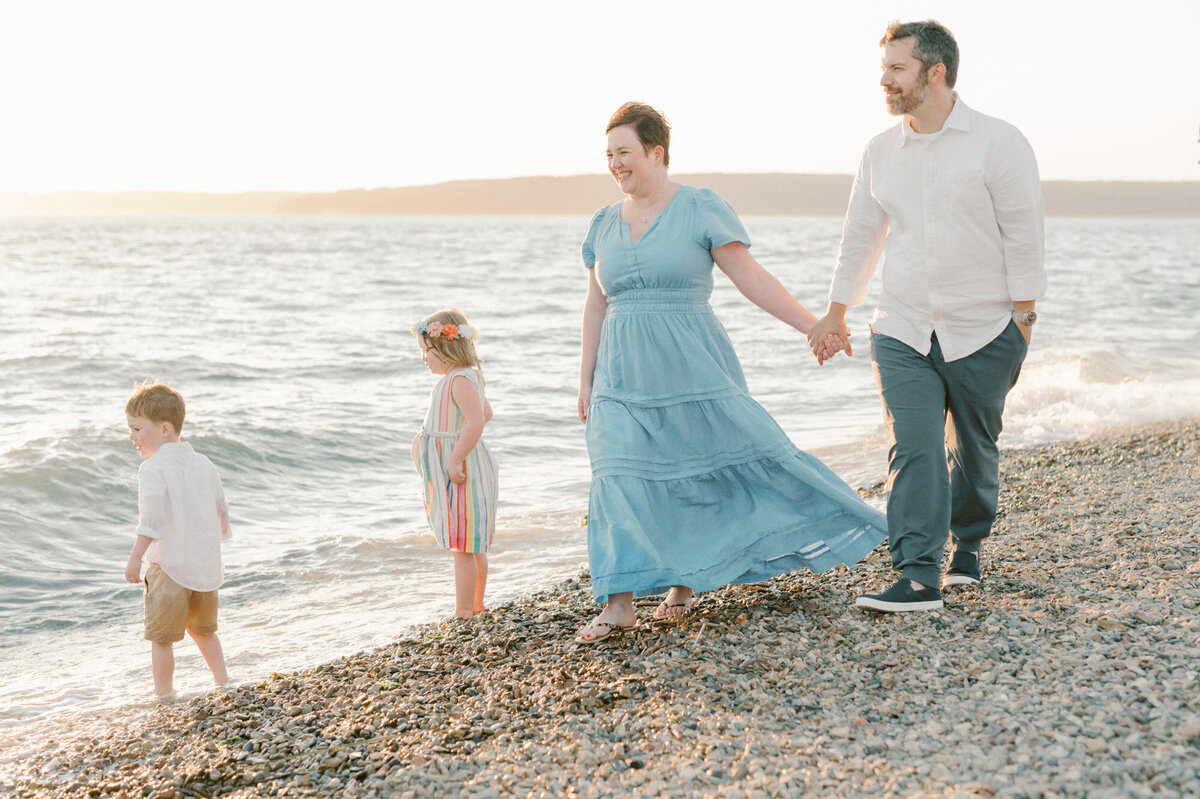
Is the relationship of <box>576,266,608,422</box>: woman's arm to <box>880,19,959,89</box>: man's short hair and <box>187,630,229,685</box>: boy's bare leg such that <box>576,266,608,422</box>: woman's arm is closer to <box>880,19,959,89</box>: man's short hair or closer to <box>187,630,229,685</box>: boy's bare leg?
<box>880,19,959,89</box>: man's short hair

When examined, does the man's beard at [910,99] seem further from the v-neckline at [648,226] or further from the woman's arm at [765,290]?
the v-neckline at [648,226]

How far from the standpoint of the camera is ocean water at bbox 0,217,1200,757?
6.42 m

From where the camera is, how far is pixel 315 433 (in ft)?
40.3

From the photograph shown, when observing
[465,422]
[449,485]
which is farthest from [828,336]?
[449,485]

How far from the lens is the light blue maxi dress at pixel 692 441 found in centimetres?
416

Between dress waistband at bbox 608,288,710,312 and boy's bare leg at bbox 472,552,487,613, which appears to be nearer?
dress waistband at bbox 608,288,710,312

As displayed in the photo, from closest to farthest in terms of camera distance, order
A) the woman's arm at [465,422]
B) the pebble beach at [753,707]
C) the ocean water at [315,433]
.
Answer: the pebble beach at [753,707] < the woman's arm at [465,422] < the ocean water at [315,433]

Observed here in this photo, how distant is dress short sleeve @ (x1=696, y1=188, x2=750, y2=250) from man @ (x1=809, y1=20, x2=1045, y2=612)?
1.51ft

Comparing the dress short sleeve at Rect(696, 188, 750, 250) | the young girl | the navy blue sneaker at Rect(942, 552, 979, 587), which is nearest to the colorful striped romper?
the young girl

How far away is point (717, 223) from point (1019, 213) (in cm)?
110

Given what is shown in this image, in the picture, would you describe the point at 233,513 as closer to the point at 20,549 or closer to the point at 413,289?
the point at 20,549

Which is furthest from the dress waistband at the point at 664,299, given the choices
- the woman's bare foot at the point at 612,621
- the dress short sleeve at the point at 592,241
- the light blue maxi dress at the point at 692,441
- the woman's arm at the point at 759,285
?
the woman's bare foot at the point at 612,621

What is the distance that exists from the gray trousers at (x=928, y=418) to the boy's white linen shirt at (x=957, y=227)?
0.07 metres

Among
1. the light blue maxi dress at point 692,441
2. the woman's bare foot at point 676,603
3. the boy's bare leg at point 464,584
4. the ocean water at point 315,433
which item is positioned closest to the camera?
the light blue maxi dress at point 692,441
